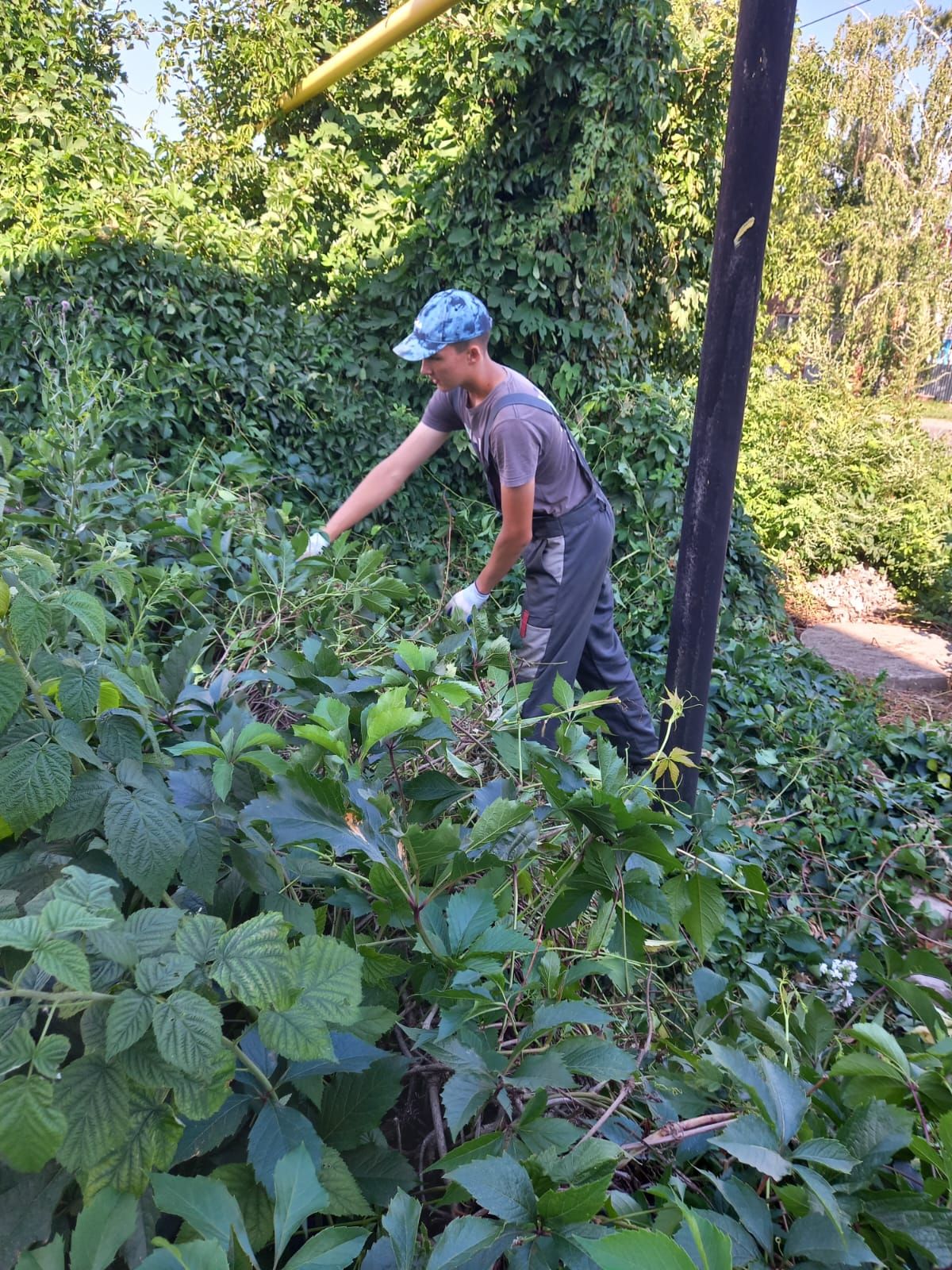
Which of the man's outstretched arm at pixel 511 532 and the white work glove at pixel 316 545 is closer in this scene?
the white work glove at pixel 316 545

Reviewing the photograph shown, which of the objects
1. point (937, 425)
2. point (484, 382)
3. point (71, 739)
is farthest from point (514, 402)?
point (937, 425)

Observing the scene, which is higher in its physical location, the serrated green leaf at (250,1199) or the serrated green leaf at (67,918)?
the serrated green leaf at (67,918)

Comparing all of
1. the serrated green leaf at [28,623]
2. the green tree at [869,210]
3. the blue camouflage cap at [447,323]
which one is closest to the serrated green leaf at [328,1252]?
the serrated green leaf at [28,623]

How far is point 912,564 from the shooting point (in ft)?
24.7

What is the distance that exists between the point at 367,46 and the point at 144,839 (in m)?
6.27

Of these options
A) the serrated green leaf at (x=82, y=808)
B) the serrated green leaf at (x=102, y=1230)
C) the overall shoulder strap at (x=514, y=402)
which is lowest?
the serrated green leaf at (x=102, y=1230)

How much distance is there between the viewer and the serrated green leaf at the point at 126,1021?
592 millimetres

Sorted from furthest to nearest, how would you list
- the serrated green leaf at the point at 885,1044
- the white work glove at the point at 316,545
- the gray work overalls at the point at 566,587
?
1. the gray work overalls at the point at 566,587
2. the white work glove at the point at 316,545
3. the serrated green leaf at the point at 885,1044

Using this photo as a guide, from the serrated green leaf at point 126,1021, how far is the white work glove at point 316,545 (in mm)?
1506

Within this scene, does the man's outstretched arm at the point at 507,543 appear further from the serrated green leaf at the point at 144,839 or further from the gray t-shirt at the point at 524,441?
the serrated green leaf at the point at 144,839

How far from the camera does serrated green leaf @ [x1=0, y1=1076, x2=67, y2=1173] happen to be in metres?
0.55

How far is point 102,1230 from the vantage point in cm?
61

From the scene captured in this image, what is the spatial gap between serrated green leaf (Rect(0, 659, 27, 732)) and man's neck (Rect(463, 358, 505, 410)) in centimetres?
246

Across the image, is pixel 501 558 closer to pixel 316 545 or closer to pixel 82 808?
pixel 316 545
